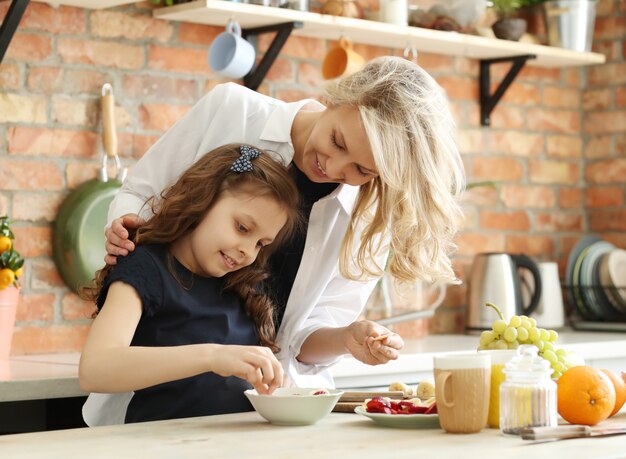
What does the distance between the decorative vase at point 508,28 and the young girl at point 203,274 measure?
1753 mm

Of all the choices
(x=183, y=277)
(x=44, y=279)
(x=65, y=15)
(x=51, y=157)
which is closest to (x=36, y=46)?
(x=65, y=15)

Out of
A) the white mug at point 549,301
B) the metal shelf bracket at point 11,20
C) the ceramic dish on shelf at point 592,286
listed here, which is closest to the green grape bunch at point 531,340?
the metal shelf bracket at point 11,20

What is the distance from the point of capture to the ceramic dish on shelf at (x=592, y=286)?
3.55 meters

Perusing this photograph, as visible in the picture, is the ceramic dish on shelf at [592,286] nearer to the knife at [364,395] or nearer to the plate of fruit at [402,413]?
the knife at [364,395]

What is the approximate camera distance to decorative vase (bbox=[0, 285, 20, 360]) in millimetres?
2396

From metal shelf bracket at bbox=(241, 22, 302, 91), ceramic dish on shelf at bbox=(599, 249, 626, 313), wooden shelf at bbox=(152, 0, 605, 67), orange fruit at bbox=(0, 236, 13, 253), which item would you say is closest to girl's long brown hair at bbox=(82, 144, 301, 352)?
orange fruit at bbox=(0, 236, 13, 253)

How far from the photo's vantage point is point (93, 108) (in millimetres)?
2766

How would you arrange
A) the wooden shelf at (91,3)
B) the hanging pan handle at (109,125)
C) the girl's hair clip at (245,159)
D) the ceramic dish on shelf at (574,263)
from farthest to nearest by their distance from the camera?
the ceramic dish on shelf at (574,263)
the hanging pan handle at (109,125)
the wooden shelf at (91,3)
the girl's hair clip at (245,159)

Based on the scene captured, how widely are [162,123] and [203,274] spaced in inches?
43.5

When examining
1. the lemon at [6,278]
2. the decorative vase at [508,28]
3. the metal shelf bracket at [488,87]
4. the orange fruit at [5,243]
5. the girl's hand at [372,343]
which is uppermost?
the decorative vase at [508,28]

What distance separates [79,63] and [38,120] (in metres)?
0.19

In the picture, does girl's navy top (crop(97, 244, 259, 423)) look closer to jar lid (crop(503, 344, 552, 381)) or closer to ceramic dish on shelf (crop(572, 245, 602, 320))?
jar lid (crop(503, 344, 552, 381))

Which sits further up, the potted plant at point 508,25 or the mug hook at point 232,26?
the potted plant at point 508,25

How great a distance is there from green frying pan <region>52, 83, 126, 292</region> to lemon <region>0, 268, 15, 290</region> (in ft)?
0.92
